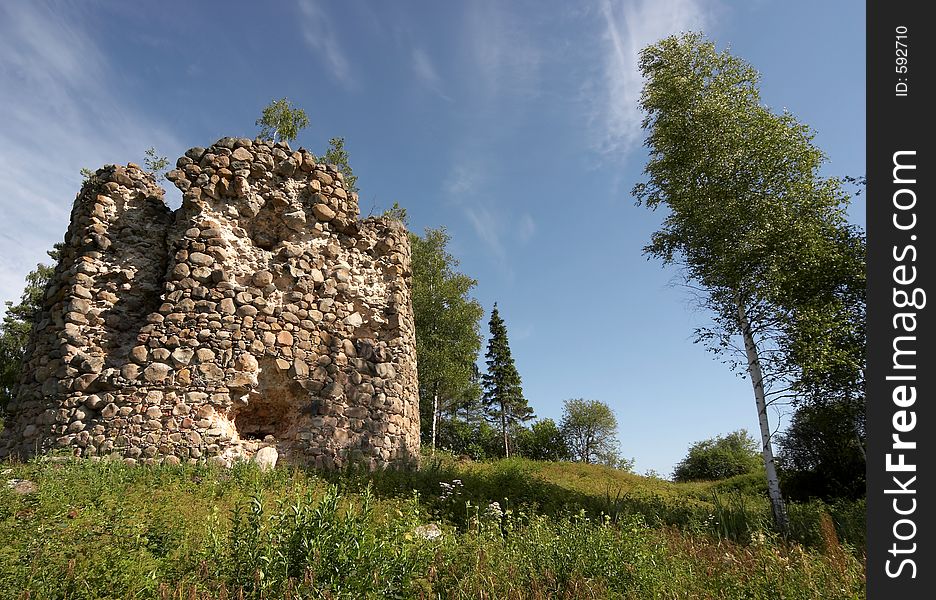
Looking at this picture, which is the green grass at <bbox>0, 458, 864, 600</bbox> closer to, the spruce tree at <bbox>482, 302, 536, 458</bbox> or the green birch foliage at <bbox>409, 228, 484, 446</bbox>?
the green birch foliage at <bbox>409, 228, 484, 446</bbox>

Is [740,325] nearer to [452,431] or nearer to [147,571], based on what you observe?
[147,571]

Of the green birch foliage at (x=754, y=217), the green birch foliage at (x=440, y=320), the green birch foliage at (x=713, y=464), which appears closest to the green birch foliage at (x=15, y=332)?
the green birch foliage at (x=440, y=320)

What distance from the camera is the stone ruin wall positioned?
7.72m

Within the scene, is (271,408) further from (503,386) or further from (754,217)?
(503,386)

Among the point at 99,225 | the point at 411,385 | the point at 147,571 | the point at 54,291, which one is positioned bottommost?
the point at 147,571

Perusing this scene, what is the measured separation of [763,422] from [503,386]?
90.1ft

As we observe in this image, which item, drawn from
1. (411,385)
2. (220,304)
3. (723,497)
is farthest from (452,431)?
(220,304)

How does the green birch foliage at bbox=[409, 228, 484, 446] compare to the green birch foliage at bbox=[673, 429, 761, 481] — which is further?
the green birch foliage at bbox=[673, 429, 761, 481]

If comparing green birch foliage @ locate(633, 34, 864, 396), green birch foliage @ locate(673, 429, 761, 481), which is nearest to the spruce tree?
green birch foliage @ locate(673, 429, 761, 481)

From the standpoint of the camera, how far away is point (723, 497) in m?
14.4

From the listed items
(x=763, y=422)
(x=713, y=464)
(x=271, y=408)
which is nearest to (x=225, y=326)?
(x=271, y=408)

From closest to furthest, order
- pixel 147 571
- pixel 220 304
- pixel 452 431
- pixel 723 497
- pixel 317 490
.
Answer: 1. pixel 147 571
2. pixel 317 490
3. pixel 220 304
4. pixel 723 497
5. pixel 452 431

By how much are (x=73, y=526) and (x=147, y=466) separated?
2807 mm

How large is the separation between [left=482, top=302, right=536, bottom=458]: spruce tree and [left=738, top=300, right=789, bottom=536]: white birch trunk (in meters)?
26.4
